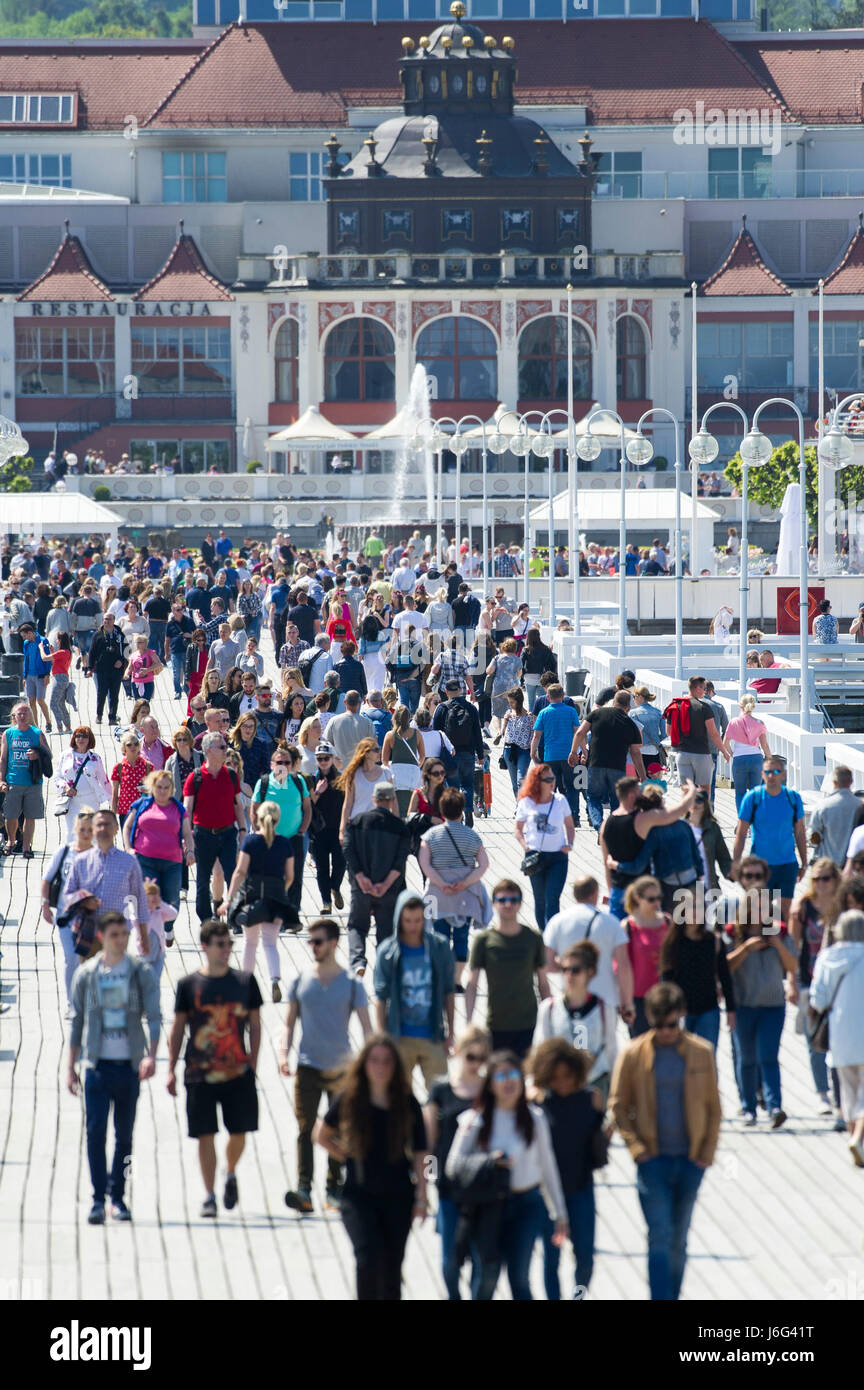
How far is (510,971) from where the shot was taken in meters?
10.7

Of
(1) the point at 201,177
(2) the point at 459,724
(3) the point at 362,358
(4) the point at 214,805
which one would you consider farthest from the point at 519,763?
(1) the point at 201,177

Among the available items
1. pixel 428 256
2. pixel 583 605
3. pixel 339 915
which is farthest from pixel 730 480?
pixel 339 915

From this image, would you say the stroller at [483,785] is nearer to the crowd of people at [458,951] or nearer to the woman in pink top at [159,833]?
the crowd of people at [458,951]

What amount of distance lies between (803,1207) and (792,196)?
2987 inches

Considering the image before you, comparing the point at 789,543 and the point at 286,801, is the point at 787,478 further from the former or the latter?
the point at 286,801

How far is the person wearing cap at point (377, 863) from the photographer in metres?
13.5

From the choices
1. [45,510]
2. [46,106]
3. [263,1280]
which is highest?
[46,106]

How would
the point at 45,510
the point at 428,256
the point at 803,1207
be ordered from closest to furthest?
the point at 803,1207
the point at 45,510
the point at 428,256

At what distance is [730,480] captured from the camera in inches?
2495

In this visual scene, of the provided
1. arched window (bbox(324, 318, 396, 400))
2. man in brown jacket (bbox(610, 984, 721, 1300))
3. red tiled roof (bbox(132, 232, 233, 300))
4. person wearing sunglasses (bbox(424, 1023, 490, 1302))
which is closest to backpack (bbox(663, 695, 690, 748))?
man in brown jacket (bbox(610, 984, 721, 1300))

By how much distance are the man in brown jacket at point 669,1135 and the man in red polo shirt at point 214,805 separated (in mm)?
6858

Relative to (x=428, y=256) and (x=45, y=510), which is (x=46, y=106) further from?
(x=45, y=510)

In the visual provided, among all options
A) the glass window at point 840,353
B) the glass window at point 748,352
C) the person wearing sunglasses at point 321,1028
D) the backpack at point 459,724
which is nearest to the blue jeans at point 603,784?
the backpack at point 459,724

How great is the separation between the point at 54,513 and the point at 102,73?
49548mm
